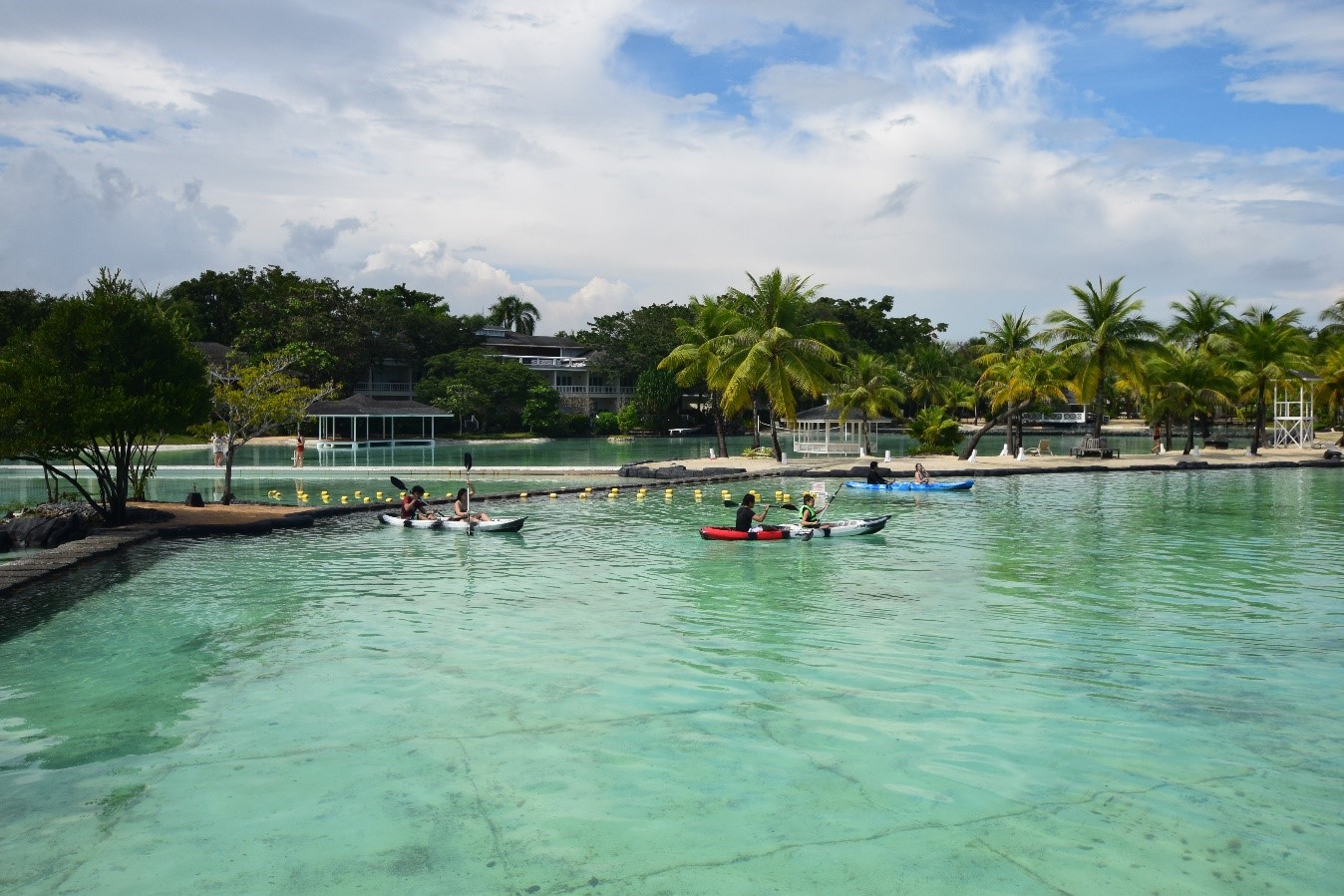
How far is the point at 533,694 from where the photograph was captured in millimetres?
10484

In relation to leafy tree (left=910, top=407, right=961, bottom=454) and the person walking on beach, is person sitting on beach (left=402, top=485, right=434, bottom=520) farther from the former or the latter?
leafy tree (left=910, top=407, right=961, bottom=454)

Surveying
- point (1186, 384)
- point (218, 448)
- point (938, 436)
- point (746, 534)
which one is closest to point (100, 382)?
point (746, 534)

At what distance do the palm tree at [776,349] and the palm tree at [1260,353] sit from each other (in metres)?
23.1

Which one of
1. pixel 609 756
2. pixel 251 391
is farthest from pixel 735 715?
pixel 251 391

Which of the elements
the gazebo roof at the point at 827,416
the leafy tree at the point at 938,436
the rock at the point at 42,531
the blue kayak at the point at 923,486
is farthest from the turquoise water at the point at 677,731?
the leafy tree at the point at 938,436

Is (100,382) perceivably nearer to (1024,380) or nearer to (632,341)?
(1024,380)

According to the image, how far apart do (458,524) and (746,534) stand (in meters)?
6.91

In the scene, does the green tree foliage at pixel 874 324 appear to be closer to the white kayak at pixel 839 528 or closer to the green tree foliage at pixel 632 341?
the green tree foliage at pixel 632 341

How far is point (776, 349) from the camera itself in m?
41.9

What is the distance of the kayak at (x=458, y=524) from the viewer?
2295 cm

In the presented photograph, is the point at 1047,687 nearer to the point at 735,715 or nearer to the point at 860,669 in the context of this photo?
the point at 860,669

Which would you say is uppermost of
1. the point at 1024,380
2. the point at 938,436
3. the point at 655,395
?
the point at 655,395

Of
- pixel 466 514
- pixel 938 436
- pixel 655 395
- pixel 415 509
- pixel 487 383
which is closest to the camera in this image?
pixel 466 514

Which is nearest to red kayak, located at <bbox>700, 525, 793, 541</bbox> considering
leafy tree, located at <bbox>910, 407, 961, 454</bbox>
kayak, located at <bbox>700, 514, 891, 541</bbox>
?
kayak, located at <bbox>700, 514, 891, 541</bbox>
